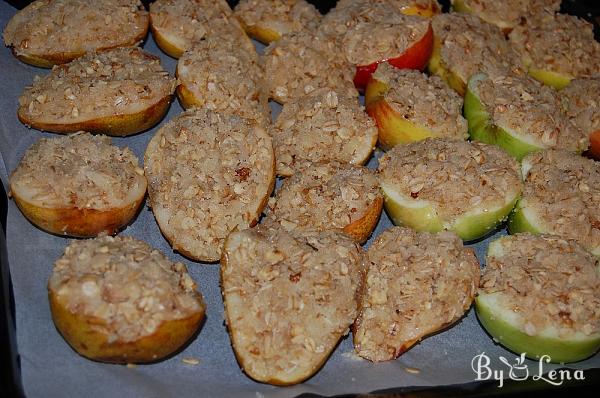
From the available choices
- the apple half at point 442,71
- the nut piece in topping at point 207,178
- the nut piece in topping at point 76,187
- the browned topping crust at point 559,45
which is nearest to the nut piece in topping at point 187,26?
the nut piece in topping at point 207,178

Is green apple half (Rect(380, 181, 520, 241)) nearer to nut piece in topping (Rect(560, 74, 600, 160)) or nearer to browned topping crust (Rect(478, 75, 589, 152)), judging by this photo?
browned topping crust (Rect(478, 75, 589, 152))

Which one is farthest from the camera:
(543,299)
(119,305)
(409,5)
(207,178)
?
(409,5)

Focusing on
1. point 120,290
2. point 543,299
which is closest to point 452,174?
point 543,299

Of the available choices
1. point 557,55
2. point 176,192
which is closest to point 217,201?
point 176,192

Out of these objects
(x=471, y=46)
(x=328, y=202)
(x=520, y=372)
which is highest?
(x=471, y=46)

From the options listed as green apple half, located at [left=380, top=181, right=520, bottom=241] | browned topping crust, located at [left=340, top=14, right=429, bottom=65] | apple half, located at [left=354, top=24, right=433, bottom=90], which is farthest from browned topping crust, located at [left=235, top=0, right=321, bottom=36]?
green apple half, located at [left=380, top=181, right=520, bottom=241]

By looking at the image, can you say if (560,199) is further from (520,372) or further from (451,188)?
(520,372)

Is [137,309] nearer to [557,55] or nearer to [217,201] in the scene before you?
[217,201]
